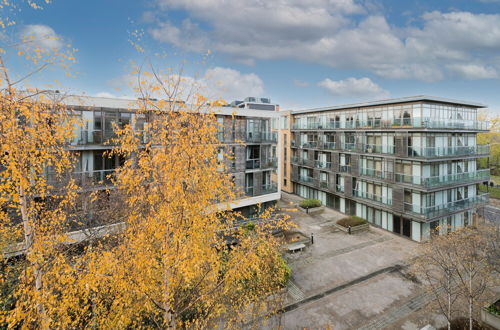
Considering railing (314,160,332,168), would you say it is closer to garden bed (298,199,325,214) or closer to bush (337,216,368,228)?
garden bed (298,199,325,214)

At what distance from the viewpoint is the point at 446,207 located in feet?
94.2

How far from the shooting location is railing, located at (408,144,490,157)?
27.0 meters

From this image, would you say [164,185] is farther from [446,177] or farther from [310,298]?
[446,177]

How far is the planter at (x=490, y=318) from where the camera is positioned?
50.9 feet

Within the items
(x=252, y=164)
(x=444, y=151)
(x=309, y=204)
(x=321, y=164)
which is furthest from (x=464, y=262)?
(x=321, y=164)

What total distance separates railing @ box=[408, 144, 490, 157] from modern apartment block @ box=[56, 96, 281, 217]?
1462 cm

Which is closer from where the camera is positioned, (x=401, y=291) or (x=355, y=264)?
(x=401, y=291)

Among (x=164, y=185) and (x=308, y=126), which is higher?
(x=308, y=126)

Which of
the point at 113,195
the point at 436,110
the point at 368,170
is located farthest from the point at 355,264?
the point at 113,195

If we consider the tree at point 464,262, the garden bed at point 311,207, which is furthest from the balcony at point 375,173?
the tree at point 464,262

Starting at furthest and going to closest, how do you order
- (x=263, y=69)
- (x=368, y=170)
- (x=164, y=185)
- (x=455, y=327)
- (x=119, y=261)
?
1. (x=263, y=69)
2. (x=368, y=170)
3. (x=455, y=327)
4. (x=164, y=185)
5. (x=119, y=261)

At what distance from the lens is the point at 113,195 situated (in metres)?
17.8

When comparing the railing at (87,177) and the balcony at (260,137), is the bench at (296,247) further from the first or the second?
the railing at (87,177)

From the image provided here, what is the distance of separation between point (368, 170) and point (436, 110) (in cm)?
943
